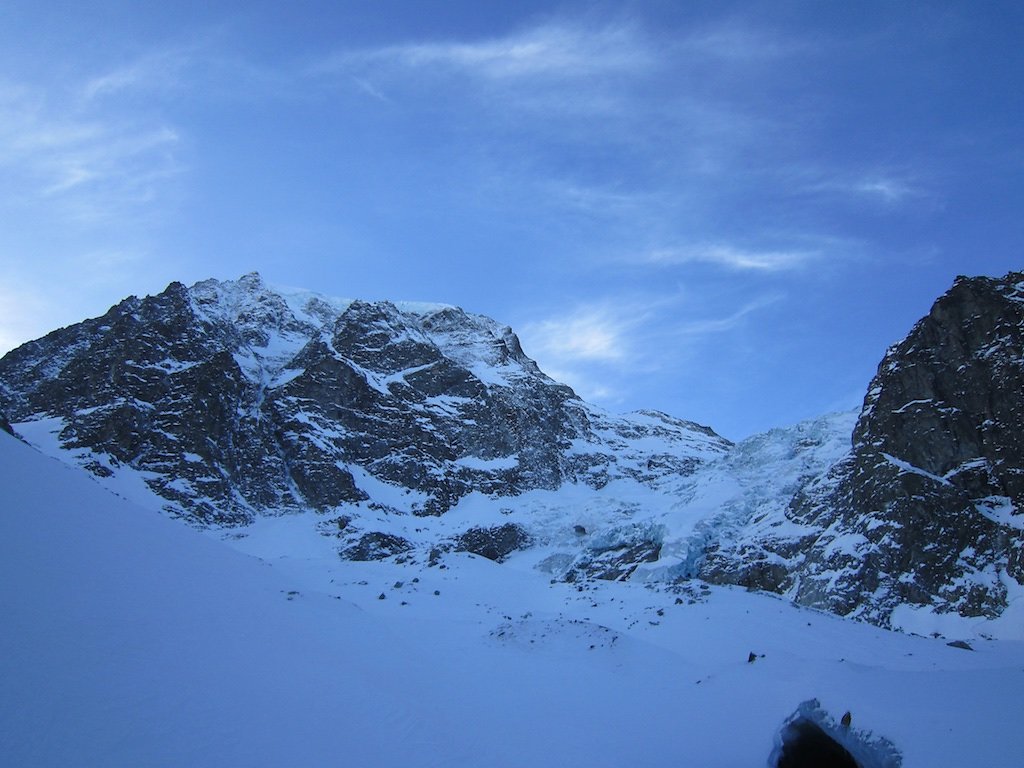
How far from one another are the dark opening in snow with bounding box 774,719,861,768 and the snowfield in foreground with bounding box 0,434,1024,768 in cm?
21

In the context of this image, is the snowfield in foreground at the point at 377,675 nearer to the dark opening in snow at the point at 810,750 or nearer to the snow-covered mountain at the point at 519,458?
the dark opening in snow at the point at 810,750

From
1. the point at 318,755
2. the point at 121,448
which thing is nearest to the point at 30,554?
the point at 318,755

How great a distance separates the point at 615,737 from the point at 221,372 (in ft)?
246

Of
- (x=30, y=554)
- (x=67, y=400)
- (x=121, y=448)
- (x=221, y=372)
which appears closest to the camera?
(x=30, y=554)

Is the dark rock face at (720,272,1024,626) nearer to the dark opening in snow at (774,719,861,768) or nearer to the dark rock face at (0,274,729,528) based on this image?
the dark opening in snow at (774,719,861,768)

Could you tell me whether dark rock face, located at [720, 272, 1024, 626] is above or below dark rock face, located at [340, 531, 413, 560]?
above

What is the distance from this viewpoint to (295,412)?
85250 millimetres

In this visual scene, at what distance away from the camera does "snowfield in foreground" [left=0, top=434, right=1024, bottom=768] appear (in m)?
11.8

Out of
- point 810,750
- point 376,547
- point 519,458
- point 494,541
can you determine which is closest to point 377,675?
point 810,750

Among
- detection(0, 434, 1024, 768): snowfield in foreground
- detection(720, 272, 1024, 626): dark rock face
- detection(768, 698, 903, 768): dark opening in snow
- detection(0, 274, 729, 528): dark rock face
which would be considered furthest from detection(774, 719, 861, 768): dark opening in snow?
detection(0, 274, 729, 528): dark rock face

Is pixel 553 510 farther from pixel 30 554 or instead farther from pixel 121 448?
pixel 30 554

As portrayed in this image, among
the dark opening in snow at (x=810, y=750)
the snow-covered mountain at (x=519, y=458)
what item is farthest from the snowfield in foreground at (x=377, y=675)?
the snow-covered mountain at (x=519, y=458)

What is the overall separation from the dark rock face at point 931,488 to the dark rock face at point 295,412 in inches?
1505

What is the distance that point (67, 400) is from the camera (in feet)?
240
